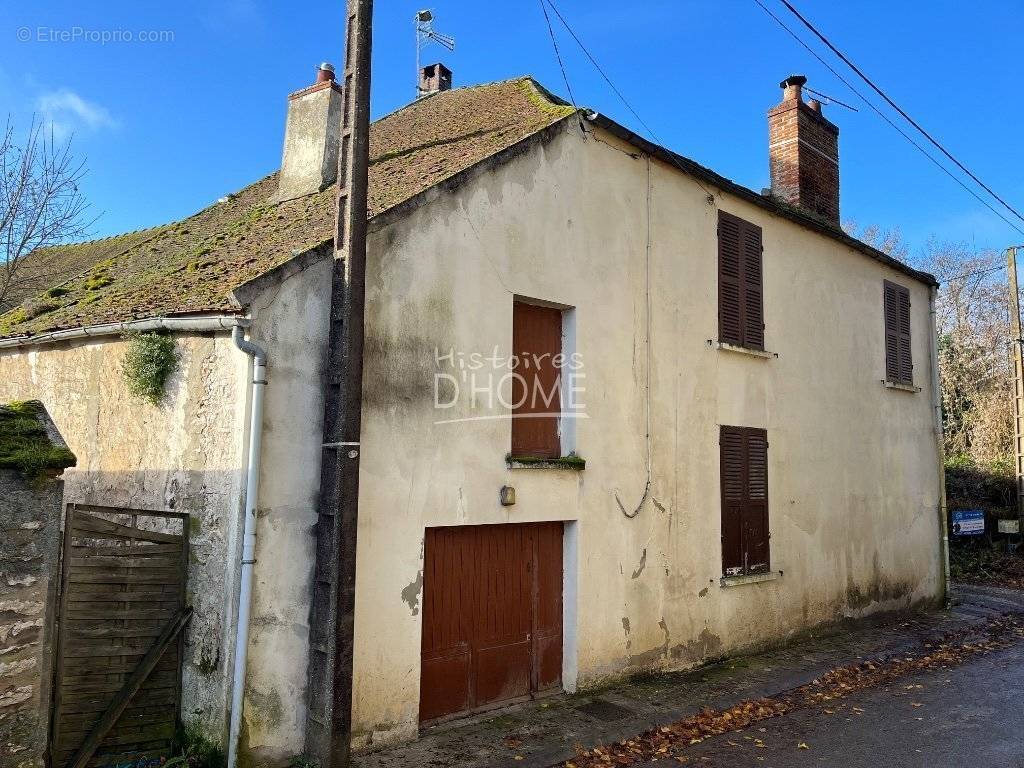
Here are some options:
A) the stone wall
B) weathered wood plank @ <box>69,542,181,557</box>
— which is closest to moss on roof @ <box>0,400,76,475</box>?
the stone wall

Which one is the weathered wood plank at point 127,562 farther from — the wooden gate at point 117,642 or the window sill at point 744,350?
the window sill at point 744,350

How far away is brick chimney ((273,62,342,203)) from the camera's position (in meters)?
9.26

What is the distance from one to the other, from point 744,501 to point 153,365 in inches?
283

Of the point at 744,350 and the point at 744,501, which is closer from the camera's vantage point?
the point at 744,501

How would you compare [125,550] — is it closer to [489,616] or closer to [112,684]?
[112,684]

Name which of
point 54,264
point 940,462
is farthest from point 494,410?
point 54,264

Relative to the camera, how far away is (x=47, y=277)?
44.4 ft

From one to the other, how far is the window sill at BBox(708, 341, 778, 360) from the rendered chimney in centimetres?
676

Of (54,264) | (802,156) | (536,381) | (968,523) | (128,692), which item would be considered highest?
(802,156)

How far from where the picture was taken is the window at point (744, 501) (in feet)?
31.9

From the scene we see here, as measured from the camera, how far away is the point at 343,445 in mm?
5750

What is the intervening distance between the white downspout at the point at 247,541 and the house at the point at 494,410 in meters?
0.04

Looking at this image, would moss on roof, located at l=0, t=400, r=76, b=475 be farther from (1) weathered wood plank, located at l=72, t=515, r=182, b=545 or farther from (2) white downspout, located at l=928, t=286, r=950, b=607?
(2) white downspout, located at l=928, t=286, r=950, b=607

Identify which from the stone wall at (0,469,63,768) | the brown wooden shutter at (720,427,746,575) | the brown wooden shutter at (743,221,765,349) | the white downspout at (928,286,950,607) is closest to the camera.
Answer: the stone wall at (0,469,63,768)
